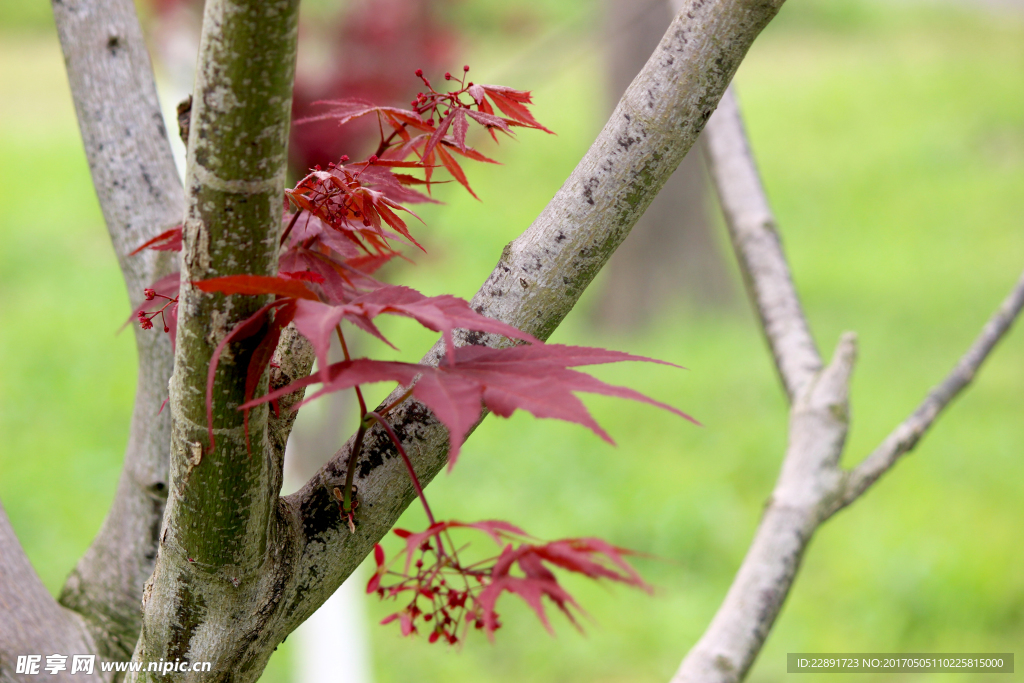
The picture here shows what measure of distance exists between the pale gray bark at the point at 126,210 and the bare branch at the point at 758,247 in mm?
807

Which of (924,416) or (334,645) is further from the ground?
(924,416)

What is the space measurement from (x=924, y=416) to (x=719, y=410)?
238 centimetres

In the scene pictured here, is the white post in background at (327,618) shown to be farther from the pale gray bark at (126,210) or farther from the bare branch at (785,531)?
the bare branch at (785,531)

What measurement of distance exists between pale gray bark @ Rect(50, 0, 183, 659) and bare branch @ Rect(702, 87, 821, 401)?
2.65ft

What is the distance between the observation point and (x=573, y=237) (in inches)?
24.1

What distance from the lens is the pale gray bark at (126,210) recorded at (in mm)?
928

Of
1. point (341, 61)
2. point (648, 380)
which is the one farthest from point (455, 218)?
point (341, 61)

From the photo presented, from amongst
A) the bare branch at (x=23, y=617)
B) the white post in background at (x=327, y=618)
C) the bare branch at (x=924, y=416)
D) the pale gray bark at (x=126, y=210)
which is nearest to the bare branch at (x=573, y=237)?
the bare branch at (x=23, y=617)

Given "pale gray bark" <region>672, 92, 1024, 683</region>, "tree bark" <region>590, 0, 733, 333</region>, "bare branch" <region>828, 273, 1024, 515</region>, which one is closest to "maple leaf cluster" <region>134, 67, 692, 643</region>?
"pale gray bark" <region>672, 92, 1024, 683</region>

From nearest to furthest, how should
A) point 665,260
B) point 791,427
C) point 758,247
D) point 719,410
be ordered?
point 791,427 → point 758,247 → point 719,410 → point 665,260

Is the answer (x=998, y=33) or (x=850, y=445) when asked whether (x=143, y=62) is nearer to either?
(x=850, y=445)

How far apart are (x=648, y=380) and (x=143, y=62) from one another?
2.98 meters

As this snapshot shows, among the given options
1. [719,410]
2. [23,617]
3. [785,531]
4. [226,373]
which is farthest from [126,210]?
[719,410]

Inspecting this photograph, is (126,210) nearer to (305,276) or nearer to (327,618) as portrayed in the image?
(305,276)
